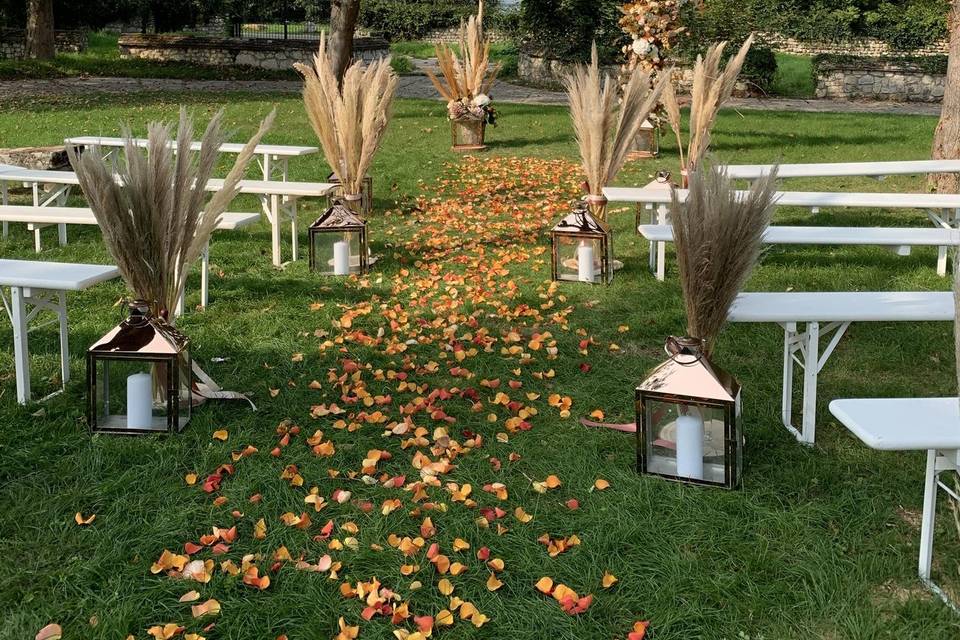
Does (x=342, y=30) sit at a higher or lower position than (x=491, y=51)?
lower

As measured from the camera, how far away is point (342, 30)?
39.9 ft

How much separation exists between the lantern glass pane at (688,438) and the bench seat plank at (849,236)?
6.43 feet

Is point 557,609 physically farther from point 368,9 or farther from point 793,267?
point 368,9

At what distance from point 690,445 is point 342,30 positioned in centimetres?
1046

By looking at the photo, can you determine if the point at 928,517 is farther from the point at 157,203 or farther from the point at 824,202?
the point at 824,202

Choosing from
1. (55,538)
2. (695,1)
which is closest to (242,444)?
(55,538)

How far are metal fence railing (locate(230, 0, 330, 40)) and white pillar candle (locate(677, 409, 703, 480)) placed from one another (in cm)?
2525

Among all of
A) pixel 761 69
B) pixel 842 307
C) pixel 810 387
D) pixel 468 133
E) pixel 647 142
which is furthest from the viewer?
pixel 761 69

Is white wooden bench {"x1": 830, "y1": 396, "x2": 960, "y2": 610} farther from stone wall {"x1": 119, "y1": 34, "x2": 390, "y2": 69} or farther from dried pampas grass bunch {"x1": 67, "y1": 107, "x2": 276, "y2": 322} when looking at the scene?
stone wall {"x1": 119, "y1": 34, "x2": 390, "y2": 69}

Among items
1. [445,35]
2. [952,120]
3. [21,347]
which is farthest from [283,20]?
[21,347]

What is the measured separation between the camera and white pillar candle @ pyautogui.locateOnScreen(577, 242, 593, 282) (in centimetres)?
517

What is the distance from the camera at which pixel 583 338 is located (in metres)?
4.29

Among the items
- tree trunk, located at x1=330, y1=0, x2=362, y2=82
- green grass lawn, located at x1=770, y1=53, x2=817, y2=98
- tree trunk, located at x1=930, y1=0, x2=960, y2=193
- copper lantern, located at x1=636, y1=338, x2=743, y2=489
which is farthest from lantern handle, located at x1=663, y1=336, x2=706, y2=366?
green grass lawn, located at x1=770, y1=53, x2=817, y2=98

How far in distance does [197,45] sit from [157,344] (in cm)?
1961
